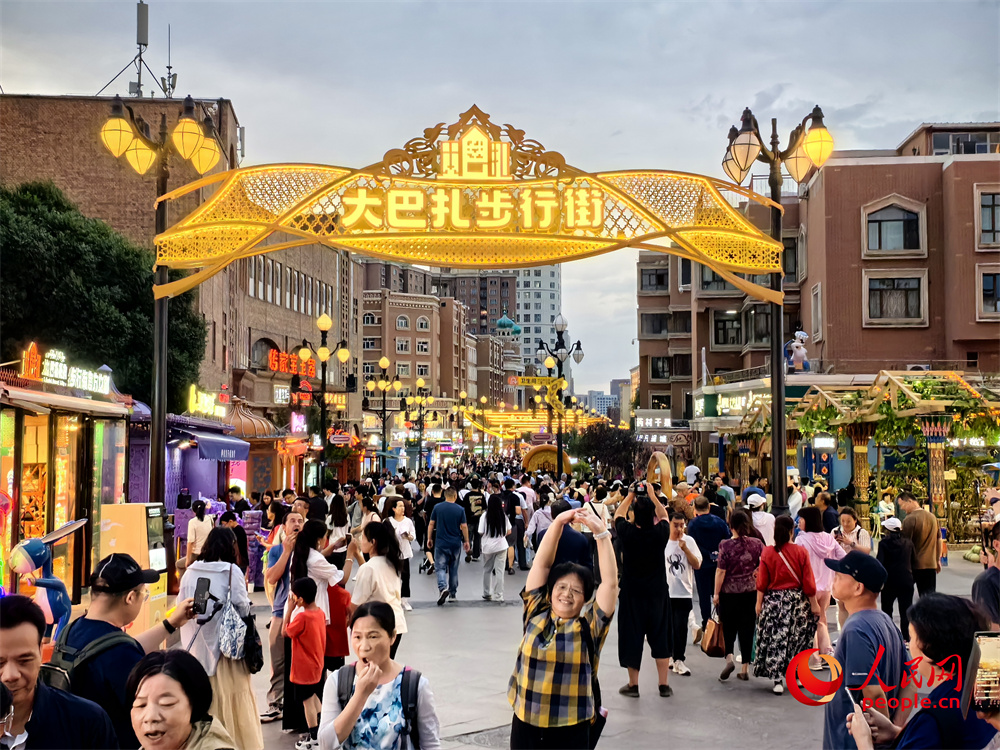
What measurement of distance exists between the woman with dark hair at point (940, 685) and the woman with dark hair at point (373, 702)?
5.65 ft

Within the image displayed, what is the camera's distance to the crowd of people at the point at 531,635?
11.0 feet

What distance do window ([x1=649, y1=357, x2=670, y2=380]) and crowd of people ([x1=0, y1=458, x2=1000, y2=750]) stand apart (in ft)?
148

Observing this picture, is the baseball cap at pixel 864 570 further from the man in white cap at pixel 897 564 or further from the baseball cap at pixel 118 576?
the man in white cap at pixel 897 564

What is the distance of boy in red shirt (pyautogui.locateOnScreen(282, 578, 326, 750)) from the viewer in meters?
7.02

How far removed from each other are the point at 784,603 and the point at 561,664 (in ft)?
15.1

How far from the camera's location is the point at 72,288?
25.8 metres

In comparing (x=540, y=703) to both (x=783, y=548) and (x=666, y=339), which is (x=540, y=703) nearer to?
(x=783, y=548)

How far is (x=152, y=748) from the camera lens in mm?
3082

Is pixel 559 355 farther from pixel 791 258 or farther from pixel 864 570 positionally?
pixel 864 570

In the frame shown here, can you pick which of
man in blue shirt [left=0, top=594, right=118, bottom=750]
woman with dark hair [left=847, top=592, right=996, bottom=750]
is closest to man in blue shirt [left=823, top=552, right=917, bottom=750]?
woman with dark hair [left=847, top=592, right=996, bottom=750]

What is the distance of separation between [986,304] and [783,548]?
29.3 metres

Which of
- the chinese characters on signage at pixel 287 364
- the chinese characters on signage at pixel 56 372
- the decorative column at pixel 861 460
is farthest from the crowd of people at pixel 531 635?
the chinese characters on signage at pixel 287 364

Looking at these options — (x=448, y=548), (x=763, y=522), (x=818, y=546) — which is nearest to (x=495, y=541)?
(x=448, y=548)

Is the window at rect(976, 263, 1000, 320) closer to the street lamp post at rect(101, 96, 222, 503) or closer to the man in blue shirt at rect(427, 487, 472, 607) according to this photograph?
the man in blue shirt at rect(427, 487, 472, 607)
